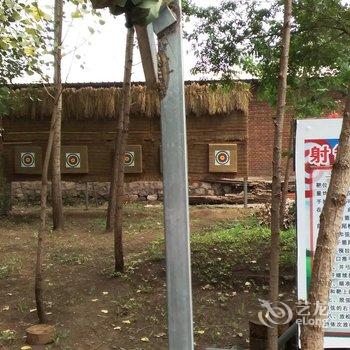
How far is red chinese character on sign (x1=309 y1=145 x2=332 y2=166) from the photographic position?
2926mm

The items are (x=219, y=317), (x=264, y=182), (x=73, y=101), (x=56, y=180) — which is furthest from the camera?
(x=264, y=182)

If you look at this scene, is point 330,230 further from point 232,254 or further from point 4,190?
point 4,190

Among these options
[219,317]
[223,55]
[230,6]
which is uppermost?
[230,6]

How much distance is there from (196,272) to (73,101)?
7.06m

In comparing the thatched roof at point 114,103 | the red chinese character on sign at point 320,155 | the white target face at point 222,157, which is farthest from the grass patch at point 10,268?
the white target face at point 222,157

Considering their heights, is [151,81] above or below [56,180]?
above

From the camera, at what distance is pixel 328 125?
293 cm

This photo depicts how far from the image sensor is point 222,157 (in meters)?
11.5

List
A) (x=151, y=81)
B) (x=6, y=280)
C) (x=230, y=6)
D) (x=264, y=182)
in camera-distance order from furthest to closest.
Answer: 1. (x=264, y=182)
2. (x=6, y=280)
3. (x=230, y=6)
4. (x=151, y=81)

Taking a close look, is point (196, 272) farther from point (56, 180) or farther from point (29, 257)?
point (56, 180)

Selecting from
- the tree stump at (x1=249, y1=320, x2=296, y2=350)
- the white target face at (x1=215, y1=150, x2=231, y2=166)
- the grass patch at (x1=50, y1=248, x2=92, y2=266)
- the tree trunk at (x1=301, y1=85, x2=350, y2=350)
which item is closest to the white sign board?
the tree stump at (x1=249, y1=320, x2=296, y2=350)

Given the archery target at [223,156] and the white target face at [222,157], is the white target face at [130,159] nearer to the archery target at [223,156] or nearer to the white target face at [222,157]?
the archery target at [223,156]

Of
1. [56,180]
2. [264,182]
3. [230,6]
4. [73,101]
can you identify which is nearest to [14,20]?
[230,6]
